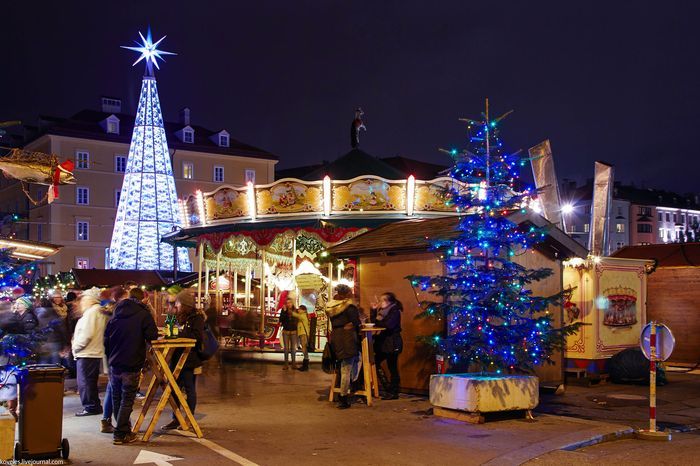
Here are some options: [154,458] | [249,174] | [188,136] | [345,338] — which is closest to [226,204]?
[345,338]

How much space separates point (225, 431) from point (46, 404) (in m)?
2.60

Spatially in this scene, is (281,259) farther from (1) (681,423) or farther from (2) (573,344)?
(1) (681,423)

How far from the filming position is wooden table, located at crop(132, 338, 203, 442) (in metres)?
9.28

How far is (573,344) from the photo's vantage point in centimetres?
1659

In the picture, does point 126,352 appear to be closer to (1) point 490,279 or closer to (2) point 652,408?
(1) point 490,279

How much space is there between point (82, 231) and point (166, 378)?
5005 cm

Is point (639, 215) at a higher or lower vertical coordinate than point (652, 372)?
higher

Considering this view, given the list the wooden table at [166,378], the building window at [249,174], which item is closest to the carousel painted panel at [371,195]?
the wooden table at [166,378]

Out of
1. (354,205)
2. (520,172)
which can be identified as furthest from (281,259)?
(520,172)

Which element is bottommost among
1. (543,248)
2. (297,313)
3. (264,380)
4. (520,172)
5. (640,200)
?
(264,380)

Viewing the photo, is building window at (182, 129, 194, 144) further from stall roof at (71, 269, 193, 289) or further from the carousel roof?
the carousel roof

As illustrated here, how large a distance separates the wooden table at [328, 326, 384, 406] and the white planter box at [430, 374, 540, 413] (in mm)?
1363

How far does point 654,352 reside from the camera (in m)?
10.2

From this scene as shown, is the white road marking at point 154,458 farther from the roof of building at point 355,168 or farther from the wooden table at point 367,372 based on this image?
the roof of building at point 355,168
